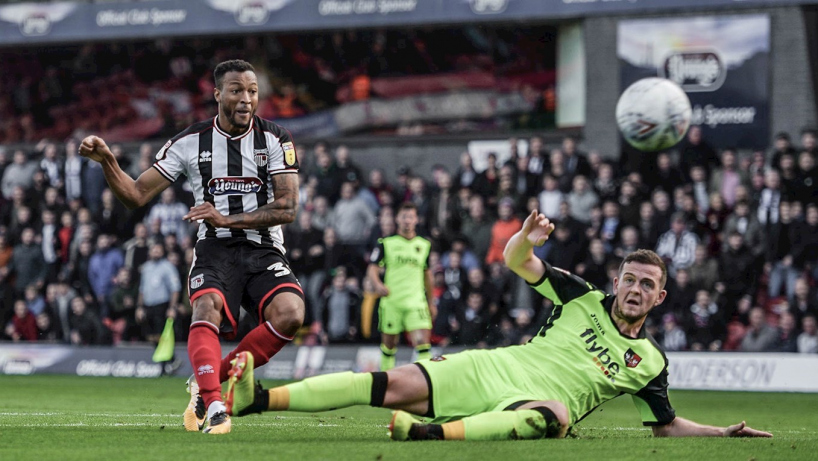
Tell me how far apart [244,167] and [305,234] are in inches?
411

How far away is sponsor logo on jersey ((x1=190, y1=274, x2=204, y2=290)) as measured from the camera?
7301 millimetres

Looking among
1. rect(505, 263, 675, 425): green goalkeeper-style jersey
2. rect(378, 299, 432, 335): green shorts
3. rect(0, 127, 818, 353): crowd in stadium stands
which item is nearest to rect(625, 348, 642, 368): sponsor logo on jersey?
rect(505, 263, 675, 425): green goalkeeper-style jersey

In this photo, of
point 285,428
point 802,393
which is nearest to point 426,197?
point 802,393

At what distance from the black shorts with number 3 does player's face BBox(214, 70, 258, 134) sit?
0.77 metres

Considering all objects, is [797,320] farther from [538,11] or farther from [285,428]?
[285,428]

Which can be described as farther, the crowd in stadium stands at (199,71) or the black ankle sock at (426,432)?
the crowd in stadium stands at (199,71)

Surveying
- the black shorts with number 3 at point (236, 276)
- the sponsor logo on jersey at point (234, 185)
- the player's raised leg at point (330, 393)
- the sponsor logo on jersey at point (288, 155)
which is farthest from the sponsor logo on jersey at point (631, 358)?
the sponsor logo on jersey at point (234, 185)

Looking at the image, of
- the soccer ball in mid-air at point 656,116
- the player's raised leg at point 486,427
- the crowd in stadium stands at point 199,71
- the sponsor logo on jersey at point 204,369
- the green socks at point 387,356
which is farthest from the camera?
the crowd in stadium stands at point 199,71

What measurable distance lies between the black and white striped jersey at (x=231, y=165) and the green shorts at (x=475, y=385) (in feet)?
6.07

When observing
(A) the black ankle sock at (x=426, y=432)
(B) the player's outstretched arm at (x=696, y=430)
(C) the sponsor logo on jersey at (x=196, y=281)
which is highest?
(C) the sponsor logo on jersey at (x=196, y=281)

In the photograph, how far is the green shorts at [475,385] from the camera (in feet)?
20.5

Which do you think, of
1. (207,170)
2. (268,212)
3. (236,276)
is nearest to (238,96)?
(207,170)

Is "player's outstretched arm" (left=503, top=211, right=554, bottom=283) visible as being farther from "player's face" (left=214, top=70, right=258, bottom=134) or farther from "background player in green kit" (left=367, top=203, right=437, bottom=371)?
"background player in green kit" (left=367, top=203, right=437, bottom=371)

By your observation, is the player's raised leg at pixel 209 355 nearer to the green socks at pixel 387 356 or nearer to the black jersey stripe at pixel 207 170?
the black jersey stripe at pixel 207 170
